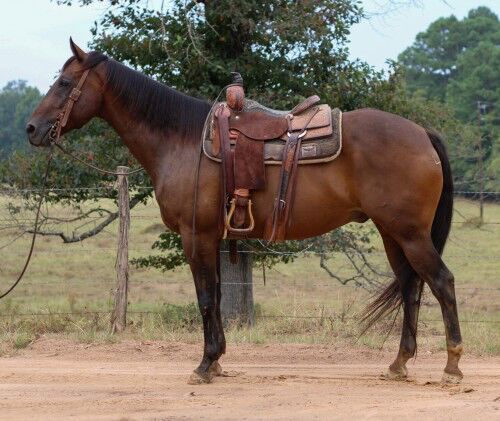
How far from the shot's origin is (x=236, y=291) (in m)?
10.6

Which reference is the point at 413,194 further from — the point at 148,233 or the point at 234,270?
the point at 148,233

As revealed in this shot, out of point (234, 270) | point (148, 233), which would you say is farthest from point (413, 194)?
point (148, 233)

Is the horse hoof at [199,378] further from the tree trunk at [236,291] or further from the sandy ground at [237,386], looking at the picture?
the tree trunk at [236,291]

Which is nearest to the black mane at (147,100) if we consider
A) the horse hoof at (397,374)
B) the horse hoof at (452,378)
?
the horse hoof at (397,374)

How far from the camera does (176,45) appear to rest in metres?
10.3

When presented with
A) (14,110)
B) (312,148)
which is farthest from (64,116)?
(14,110)

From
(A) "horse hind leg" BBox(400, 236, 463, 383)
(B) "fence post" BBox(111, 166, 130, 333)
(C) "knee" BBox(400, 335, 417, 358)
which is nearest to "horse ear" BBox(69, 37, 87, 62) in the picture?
(B) "fence post" BBox(111, 166, 130, 333)

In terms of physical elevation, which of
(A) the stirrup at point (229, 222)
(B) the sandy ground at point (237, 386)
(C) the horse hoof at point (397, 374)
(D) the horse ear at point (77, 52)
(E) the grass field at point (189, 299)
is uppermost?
(D) the horse ear at point (77, 52)

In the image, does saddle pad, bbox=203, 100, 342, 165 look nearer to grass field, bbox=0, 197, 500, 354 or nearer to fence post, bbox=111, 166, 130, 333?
grass field, bbox=0, 197, 500, 354

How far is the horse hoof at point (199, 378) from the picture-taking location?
704 cm

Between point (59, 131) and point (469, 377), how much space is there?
388 cm

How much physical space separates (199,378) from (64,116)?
7.84 ft

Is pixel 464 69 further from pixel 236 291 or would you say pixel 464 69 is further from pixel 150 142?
pixel 150 142

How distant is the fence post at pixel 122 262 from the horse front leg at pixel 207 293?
102 inches
